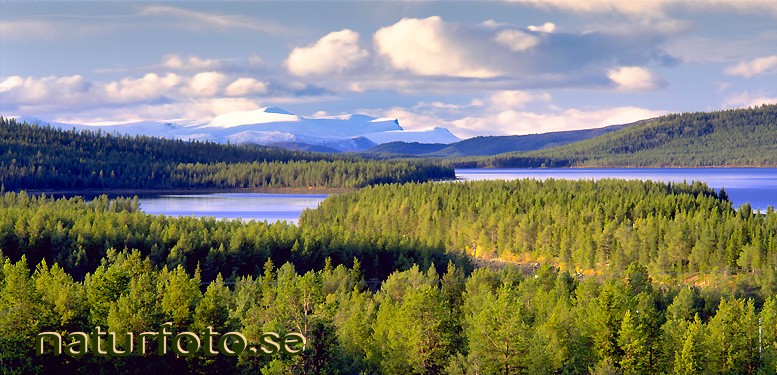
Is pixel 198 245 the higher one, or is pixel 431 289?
pixel 431 289

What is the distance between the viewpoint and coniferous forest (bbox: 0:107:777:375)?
157 ft

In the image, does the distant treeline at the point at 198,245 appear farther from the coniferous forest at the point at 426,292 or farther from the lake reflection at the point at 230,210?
the lake reflection at the point at 230,210

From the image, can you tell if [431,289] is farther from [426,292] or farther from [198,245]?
[198,245]

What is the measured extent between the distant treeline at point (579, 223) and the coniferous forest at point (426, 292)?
31 cm

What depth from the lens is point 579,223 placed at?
111 m

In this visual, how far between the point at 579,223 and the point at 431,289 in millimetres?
61413

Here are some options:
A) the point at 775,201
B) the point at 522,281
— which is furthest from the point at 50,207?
the point at 775,201

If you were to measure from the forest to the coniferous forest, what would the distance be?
0.15 metres

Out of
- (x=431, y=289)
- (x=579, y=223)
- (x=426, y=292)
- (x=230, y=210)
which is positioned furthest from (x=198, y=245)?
(x=230, y=210)

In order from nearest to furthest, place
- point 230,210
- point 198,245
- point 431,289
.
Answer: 1. point 431,289
2. point 198,245
3. point 230,210

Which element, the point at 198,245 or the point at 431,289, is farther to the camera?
the point at 198,245

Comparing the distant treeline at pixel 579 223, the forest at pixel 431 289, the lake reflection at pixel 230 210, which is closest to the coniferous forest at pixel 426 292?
the forest at pixel 431 289

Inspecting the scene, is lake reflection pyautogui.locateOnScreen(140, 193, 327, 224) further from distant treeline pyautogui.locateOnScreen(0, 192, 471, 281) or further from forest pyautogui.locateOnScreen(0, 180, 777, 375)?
distant treeline pyautogui.locateOnScreen(0, 192, 471, 281)

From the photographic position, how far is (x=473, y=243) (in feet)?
390
